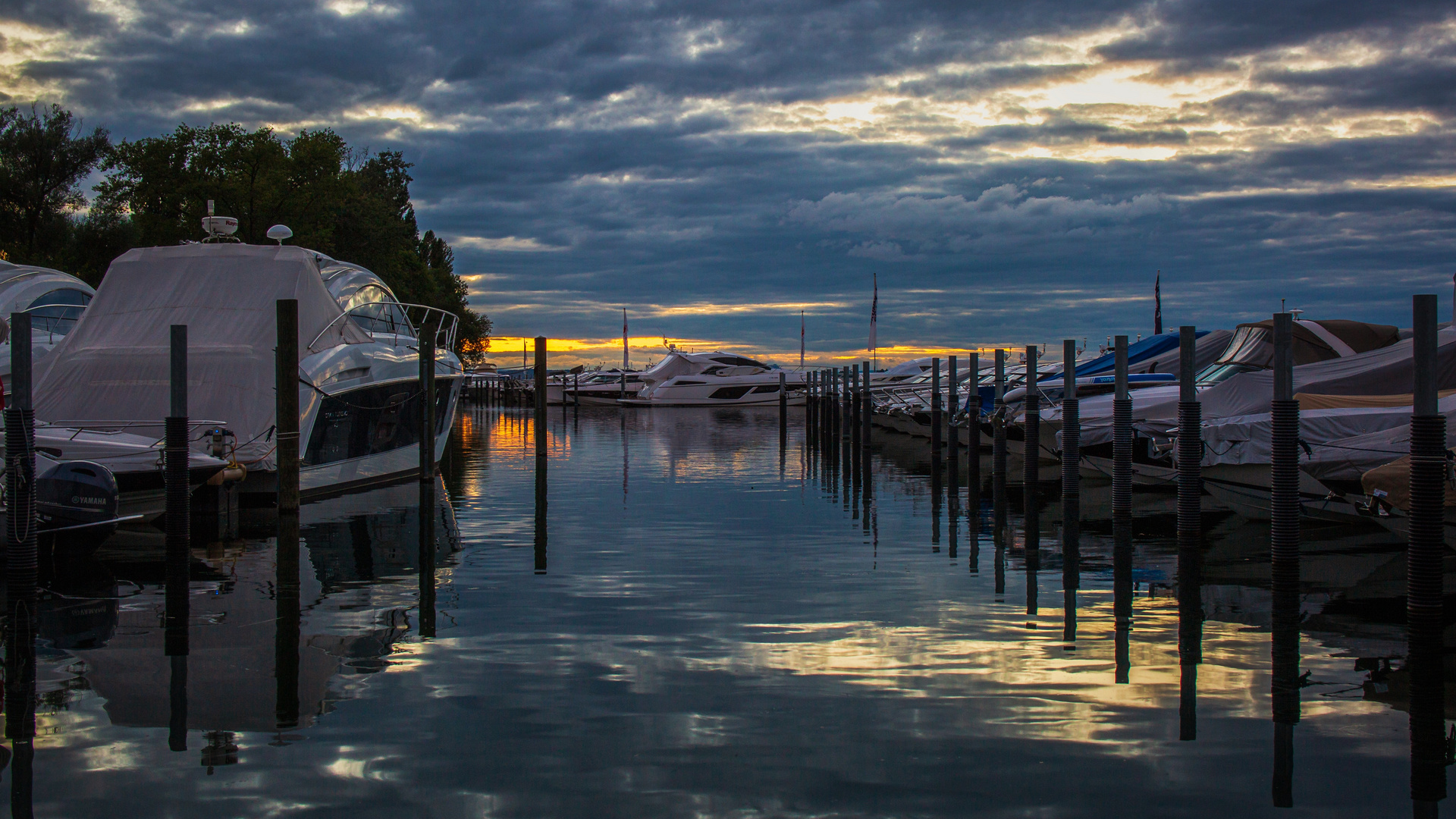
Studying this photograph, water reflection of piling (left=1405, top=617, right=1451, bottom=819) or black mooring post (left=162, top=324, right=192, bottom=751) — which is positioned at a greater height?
black mooring post (left=162, top=324, right=192, bottom=751)

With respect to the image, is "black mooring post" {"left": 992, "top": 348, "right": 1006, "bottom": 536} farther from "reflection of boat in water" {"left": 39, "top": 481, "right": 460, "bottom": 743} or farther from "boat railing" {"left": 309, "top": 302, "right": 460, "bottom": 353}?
"boat railing" {"left": 309, "top": 302, "right": 460, "bottom": 353}

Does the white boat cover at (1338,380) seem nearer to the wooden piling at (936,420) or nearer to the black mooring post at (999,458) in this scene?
the black mooring post at (999,458)

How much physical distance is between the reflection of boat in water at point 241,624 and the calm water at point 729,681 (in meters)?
0.04

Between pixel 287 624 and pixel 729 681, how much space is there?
388 cm

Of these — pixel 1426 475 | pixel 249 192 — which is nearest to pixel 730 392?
pixel 249 192

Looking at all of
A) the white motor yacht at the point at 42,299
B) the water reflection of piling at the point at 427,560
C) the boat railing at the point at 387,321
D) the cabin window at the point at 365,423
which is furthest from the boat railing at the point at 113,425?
the white motor yacht at the point at 42,299

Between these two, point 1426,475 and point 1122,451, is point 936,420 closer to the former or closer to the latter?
point 1122,451

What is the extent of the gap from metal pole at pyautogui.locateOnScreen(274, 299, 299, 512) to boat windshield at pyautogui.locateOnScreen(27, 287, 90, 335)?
35.2 feet

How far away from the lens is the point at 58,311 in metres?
24.5

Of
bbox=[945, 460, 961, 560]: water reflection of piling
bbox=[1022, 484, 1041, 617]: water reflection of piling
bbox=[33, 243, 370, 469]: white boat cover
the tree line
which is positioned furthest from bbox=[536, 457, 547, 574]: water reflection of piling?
the tree line

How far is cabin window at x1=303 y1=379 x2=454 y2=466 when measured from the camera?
693 inches

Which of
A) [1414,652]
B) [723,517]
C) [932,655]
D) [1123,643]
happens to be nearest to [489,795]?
[932,655]

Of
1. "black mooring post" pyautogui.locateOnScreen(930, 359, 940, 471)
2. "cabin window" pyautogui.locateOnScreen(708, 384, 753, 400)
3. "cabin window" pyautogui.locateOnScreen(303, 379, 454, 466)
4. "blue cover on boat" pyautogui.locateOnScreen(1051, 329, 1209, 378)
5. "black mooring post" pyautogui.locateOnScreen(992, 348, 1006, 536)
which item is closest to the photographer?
"black mooring post" pyautogui.locateOnScreen(992, 348, 1006, 536)

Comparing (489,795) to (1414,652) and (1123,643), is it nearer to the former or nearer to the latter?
(1123,643)
